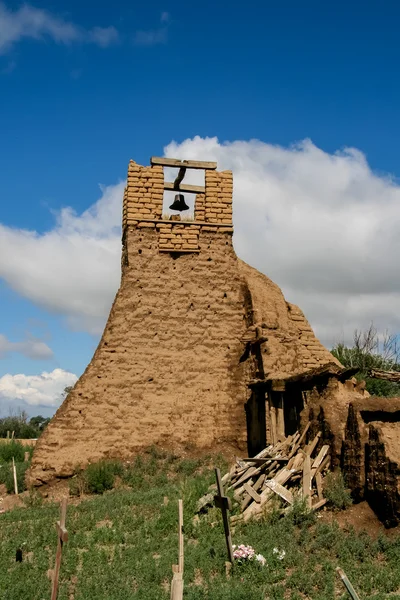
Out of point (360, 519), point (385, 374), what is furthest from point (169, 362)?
point (360, 519)

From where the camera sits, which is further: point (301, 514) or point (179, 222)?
point (179, 222)

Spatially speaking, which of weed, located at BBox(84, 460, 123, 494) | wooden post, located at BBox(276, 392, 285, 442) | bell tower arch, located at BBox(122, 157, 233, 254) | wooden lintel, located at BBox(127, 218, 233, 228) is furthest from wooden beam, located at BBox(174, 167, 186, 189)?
weed, located at BBox(84, 460, 123, 494)

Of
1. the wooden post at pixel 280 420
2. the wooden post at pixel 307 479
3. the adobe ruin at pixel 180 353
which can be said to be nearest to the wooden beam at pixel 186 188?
the adobe ruin at pixel 180 353

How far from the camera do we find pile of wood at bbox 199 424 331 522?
1060cm

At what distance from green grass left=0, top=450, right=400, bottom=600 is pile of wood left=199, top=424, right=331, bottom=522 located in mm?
509

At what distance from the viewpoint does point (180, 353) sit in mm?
15492

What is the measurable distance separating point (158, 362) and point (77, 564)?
6585 mm

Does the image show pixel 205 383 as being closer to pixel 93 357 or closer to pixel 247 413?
pixel 247 413

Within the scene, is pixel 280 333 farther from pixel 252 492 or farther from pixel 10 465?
pixel 10 465

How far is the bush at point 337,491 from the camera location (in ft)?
33.3

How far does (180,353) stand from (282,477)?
16.5 ft

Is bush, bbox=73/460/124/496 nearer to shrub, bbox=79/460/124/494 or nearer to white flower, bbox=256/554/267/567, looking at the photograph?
shrub, bbox=79/460/124/494

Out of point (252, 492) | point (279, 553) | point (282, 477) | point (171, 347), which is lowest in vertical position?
point (279, 553)

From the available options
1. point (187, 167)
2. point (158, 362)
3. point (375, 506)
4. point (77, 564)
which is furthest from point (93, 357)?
point (375, 506)
